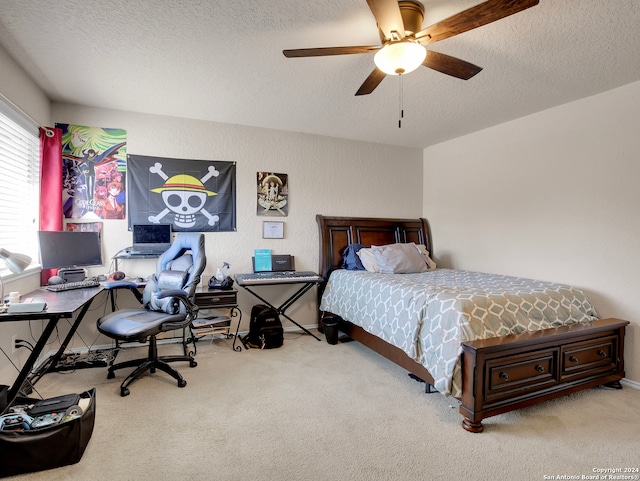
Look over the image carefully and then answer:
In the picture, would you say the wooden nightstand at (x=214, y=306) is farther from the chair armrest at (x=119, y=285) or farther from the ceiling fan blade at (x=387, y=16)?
the ceiling fan blade at (x=387, y=16)

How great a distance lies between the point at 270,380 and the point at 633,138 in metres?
3.45

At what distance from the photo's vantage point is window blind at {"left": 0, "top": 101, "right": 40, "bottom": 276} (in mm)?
2499

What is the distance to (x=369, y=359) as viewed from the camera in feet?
10.5

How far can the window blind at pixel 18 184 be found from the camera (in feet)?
8.20

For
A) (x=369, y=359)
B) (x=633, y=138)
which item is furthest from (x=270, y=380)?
(x=633, y=138)

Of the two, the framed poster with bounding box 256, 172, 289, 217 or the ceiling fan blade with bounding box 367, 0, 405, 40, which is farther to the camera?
the framed poster with bounding box 256, 172, 289, 217

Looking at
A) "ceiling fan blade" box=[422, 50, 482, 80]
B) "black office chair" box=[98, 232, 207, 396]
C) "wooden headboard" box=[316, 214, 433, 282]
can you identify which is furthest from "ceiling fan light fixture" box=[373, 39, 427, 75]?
"wooden headboard" box=[316, 214, 433, 282]

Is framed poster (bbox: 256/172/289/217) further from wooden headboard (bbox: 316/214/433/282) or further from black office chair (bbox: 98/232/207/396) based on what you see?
black office chair (bbox: 98/232/207/396)

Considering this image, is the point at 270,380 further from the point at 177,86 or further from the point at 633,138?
the point at 633,138

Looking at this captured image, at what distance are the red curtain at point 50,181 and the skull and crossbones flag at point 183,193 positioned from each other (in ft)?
1.90

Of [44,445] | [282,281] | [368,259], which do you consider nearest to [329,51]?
[282,281]

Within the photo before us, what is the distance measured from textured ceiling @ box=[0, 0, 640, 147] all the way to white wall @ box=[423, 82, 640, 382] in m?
0.26

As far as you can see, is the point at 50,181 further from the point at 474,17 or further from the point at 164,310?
the point at 474,17

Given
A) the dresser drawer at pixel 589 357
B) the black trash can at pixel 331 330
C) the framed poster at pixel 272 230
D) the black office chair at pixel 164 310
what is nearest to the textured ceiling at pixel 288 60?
the framed poster at pixel 272 230
